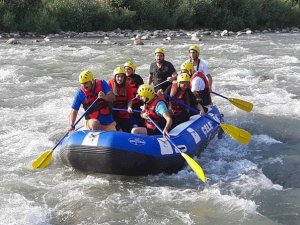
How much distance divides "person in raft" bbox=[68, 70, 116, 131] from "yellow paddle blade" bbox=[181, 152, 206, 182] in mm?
1210

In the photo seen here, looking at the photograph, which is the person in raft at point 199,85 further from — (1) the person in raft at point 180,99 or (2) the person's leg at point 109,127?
(2) the person's leg at point 109,127

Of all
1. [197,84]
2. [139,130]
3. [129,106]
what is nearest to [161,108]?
[139,130]

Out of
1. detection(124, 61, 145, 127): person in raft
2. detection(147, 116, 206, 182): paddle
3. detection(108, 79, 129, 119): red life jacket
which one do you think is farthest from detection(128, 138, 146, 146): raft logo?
detection(108, 79, 129, 119): red life jacket

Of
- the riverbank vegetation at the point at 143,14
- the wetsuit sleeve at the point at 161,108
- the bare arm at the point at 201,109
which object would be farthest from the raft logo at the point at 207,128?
the riverbank vegetation at the point at 143,14

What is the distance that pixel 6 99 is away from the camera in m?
10.4

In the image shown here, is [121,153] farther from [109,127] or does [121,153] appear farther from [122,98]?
[122,98]

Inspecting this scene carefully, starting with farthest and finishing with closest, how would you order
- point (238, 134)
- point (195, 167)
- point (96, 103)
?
point (238, 134)
point (96, 103)
point (195, 167)

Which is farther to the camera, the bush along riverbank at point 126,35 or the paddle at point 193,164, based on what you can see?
the bush along riverbank at point 126,35

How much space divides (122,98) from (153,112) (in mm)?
607

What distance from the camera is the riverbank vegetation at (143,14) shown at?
20.1 m

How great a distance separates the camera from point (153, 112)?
21.7 ft

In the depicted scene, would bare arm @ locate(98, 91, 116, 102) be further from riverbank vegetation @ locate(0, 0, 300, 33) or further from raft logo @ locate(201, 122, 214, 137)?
riverbank vegetation @ locate(0, 0, 300, 33)

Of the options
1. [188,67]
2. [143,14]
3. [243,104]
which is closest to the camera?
[188,67]

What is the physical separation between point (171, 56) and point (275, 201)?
10.1 meters
